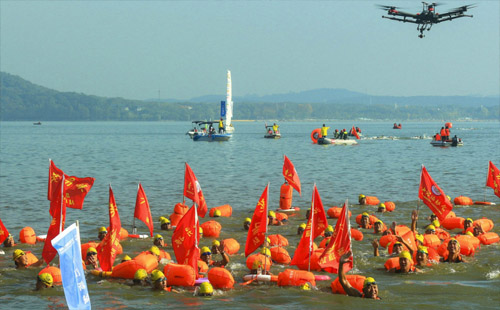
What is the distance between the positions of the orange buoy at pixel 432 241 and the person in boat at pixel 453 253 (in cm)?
136

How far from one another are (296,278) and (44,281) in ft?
21.3

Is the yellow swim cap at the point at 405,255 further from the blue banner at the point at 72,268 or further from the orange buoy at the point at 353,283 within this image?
the blue banner at the point at 72,268

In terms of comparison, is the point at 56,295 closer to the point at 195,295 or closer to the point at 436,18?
the point at 195,295

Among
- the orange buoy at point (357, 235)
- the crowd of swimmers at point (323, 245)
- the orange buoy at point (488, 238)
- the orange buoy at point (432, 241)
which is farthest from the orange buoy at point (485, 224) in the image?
the orange buoy at point (357, 235)

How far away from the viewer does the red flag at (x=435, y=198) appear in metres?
24.5

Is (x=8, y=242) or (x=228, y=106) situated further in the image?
(x=228, y=106)

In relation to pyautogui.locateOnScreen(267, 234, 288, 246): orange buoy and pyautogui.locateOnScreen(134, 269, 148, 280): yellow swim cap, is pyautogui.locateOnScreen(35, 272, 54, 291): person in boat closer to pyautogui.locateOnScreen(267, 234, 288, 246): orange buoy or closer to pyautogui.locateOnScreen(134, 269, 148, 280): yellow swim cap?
pyautogui.locateOnScreen(134, 269, 148, 280): yellow swim cap

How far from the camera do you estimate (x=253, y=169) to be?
62781 mm

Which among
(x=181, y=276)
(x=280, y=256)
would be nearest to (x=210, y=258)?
(x=280, y=256)

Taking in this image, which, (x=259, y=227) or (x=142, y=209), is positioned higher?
(x=259, y=227)

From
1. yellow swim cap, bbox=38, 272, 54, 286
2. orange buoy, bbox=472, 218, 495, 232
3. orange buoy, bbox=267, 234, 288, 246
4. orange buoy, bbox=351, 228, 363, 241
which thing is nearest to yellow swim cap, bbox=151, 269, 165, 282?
yellow swim cap, bbox=38, 272, 54, 286

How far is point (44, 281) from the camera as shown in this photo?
18141 mm

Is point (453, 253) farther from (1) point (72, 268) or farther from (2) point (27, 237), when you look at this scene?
(2) point (27, 237)

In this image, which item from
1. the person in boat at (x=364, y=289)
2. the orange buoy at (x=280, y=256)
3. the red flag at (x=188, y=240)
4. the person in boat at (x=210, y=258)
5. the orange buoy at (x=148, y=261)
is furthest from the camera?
the orange buoy at (x=280, y=256)
